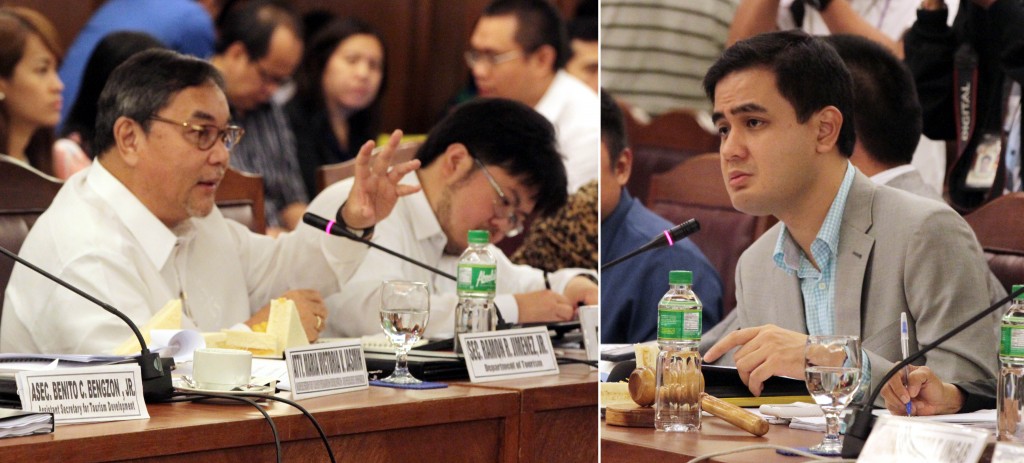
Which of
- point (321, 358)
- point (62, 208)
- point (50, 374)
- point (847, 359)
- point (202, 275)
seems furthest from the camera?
point (202, 275)

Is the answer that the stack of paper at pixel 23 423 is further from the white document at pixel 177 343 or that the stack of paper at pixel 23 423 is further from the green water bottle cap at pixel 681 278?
the green water bottle cap at pixel 681 278

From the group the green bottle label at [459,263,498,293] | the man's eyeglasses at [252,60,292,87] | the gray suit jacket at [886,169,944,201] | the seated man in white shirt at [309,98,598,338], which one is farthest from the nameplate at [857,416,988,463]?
the man's eyeglasses at [252,60,292,87]

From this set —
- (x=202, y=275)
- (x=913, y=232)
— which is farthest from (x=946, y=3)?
(x=202, y=275)

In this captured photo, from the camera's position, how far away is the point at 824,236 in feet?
5.24

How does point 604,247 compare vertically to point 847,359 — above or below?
above

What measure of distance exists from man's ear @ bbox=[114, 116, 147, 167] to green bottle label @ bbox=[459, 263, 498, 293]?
0.68 m

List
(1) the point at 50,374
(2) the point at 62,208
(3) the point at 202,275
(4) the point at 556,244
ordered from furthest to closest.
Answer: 1. (4) the point at 556,244
2. (3) the point at 202,275
3. (2) the point at 62,208
4. (1) the point at 50,374

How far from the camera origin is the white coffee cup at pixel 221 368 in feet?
5.53

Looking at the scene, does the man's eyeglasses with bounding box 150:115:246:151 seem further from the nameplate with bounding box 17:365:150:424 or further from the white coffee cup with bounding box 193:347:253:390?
the nameplate with bounding box 17:365:150:424

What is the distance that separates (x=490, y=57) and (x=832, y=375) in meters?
3.28

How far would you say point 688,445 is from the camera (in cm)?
141

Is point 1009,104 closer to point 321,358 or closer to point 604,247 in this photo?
point 604,247

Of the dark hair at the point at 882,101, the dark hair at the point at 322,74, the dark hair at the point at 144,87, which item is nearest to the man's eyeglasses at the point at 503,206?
the dark hair at the point at 144,87

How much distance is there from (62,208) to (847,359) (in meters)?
1.46
